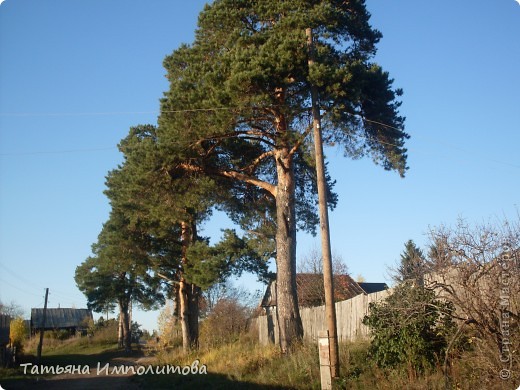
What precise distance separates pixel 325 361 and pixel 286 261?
6.22 meters

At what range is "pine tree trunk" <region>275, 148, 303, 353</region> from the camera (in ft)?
61.8

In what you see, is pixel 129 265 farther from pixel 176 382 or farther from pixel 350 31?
pixel 350 31

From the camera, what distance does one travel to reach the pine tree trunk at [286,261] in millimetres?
18844

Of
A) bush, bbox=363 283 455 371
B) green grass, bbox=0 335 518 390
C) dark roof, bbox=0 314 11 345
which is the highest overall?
dark roof, bbox=0 314 11 345

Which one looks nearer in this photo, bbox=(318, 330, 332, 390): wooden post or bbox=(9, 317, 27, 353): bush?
bbox=(318, 330, 332, 390): wooden post

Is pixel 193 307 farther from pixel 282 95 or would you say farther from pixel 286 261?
pixel 282 95

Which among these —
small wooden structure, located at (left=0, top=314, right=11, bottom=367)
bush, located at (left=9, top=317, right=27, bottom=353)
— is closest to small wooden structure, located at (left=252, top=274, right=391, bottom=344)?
small wooden structure, located at (left=0, top=314, right=11, bottom=367)

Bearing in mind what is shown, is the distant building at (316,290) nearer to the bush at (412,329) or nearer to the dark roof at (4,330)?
the dark roof at (4,330)

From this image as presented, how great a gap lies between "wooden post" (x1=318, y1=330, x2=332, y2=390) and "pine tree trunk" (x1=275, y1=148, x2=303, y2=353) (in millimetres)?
4865

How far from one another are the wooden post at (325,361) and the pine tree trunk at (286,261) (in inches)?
192

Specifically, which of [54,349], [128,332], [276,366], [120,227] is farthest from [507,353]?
[54,349]

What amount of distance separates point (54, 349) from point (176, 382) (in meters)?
44.2

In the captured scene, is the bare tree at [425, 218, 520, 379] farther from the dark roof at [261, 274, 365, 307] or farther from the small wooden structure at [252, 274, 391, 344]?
the dark roof at [261, 274, 365, 307]

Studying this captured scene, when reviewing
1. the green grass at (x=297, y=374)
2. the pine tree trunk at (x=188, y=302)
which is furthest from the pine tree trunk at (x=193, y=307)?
the green grass at (x=297, y=374)
